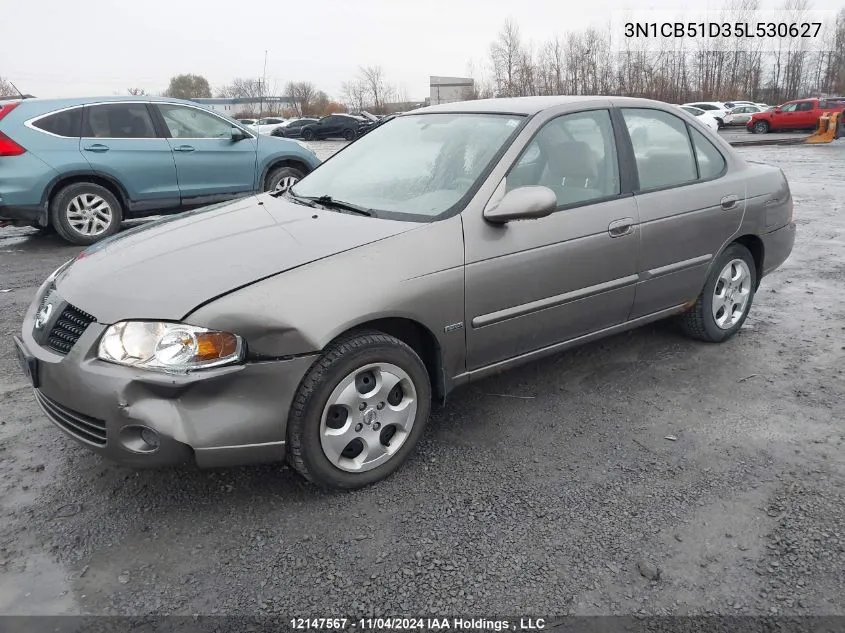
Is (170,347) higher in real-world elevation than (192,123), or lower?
lower

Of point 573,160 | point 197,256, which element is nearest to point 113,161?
point 197,256

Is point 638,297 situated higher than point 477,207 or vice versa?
point 477,207

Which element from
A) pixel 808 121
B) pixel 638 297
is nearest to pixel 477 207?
pixel 638 297

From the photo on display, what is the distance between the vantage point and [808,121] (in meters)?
28.0

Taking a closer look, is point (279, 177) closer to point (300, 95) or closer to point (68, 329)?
point (68, 329)

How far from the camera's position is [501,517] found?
263 cm

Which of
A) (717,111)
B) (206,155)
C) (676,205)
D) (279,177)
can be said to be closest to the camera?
(676,205)

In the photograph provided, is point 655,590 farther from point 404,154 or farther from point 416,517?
point 404,154

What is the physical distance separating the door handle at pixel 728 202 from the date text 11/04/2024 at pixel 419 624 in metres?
3.06

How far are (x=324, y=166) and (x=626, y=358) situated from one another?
7.57 feet

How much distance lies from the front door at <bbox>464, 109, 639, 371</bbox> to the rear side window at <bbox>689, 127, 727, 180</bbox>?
81cm

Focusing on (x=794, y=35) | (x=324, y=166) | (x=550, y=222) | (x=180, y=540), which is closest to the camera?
(x=180, y=540)

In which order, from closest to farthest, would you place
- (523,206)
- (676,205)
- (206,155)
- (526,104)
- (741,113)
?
(523,206)
(526,104)
(676,205)
(206,155)
(741,113)

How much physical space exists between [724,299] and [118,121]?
690 centimetres
